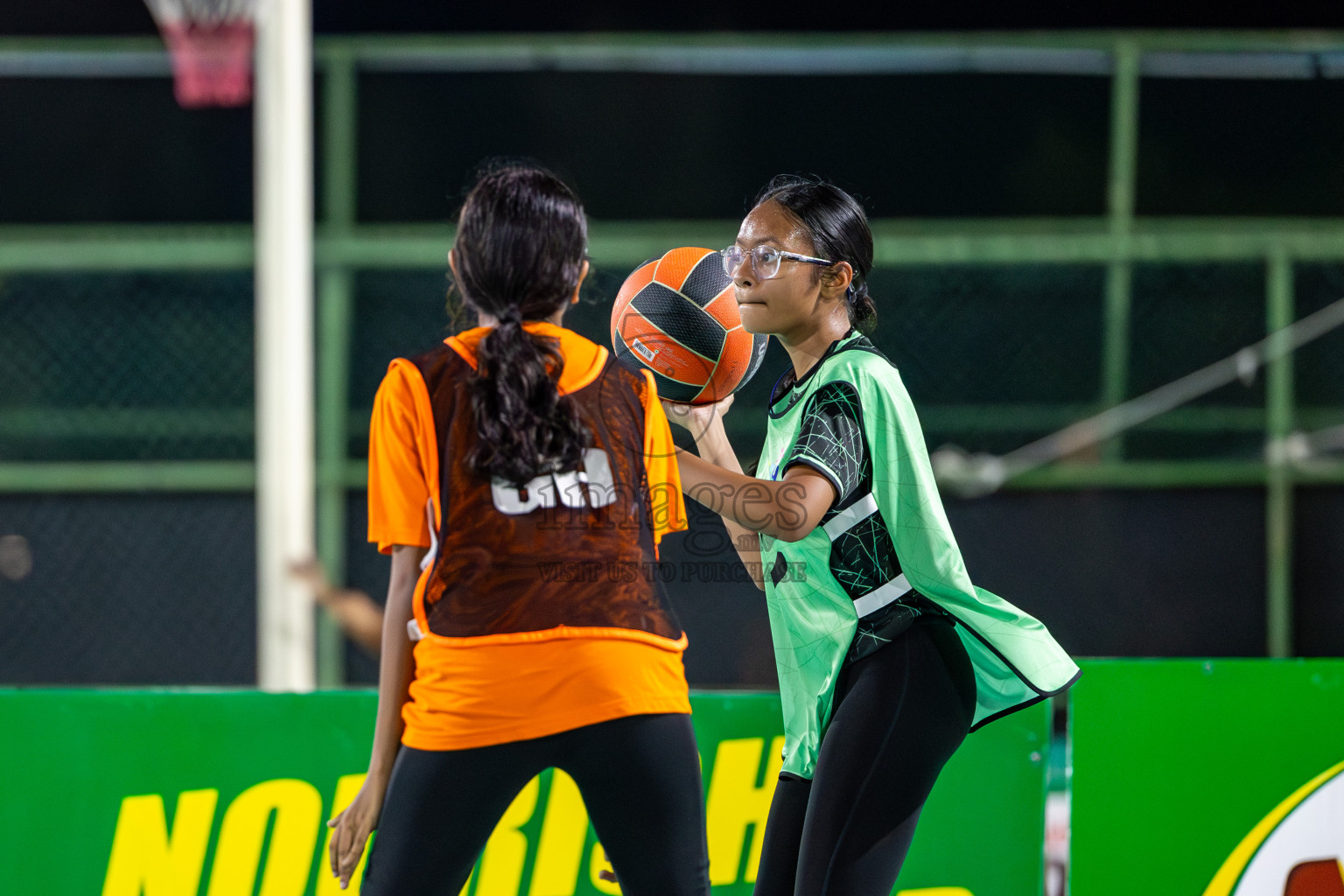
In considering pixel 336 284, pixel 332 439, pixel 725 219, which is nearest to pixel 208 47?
pixel 336 284

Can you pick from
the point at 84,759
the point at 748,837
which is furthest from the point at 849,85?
the point at 84,759

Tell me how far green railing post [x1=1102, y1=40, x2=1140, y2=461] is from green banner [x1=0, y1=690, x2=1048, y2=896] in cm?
306

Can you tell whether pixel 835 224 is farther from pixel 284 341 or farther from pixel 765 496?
pixel 284 341

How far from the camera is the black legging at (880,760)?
2.00 metres

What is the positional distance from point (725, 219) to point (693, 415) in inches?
128

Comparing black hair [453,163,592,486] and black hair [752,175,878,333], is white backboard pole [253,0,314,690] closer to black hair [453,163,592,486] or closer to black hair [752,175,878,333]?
black hair [752,175,878,333]

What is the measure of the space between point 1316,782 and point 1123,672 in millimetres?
545

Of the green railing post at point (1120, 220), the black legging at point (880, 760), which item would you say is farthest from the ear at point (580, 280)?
the green railing post at point (1120, 220)

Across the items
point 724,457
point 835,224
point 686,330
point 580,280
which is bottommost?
point 724,457

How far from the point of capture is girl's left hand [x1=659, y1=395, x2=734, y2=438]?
230 cm

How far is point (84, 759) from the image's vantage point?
281 cm

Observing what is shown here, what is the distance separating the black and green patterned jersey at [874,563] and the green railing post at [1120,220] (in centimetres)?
366

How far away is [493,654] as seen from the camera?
1.71 meters

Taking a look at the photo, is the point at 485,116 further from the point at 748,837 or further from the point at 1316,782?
the point at 1316,782
